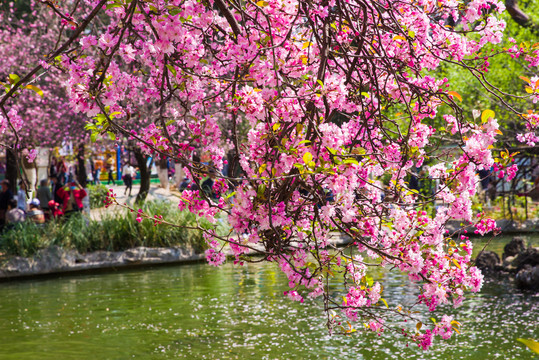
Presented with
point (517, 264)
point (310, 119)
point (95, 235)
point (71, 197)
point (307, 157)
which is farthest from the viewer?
point (71, 197)

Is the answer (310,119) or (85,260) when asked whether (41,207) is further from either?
(310,119)

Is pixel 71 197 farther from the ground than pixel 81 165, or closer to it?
closer to it

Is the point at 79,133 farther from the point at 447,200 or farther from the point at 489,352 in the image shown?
the point at 447,200

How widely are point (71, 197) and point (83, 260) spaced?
1.83m

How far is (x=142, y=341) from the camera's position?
875 cm

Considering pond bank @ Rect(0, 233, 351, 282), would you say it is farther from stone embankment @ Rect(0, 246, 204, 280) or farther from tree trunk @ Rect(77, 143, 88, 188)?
tree trunk @ Rect(77, 143, 88, 188)

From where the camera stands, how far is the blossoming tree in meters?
3.54

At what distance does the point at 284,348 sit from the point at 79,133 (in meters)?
14.0

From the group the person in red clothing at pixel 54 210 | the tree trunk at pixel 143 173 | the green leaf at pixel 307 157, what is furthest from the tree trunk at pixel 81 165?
the green leaf at pixel 307 157

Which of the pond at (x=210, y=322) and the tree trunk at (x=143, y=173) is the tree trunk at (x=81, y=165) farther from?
the pond at (x=210, y=322)

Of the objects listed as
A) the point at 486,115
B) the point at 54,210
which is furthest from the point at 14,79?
the point at 54,210

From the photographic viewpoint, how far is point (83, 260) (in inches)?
577

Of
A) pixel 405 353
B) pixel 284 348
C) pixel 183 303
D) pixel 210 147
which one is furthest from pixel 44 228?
pixel 210 147

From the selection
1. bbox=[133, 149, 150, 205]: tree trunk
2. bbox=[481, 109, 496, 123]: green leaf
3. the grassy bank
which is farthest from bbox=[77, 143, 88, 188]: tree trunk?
bbox=[481, 109, 496, 123]: green leaf
